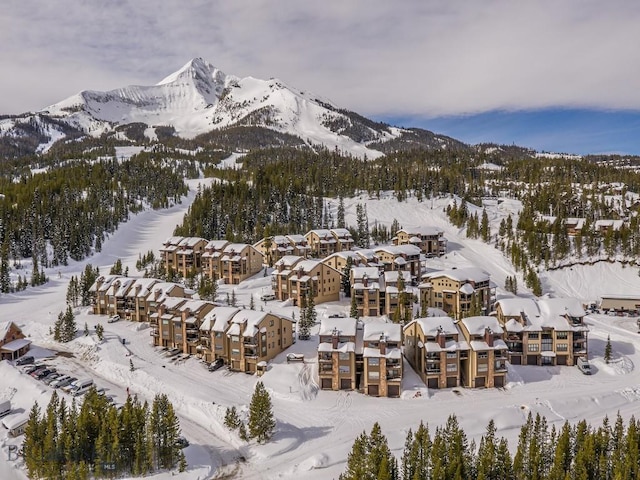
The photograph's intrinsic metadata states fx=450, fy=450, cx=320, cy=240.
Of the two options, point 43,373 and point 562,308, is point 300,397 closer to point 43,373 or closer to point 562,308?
point 43,373

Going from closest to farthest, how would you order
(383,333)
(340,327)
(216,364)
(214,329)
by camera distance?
(383,333)
(340,327)
(216,364)
(214,329)

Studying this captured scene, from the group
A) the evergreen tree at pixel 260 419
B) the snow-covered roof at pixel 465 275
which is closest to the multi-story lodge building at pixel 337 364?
the evergreen tree at pixel 260 419

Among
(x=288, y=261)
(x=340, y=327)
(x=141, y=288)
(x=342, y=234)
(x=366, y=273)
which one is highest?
(x=342, y=234)

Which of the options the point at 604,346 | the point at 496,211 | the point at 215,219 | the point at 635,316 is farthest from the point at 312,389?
the point at 496,211

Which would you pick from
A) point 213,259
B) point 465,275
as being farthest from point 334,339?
point 213,259

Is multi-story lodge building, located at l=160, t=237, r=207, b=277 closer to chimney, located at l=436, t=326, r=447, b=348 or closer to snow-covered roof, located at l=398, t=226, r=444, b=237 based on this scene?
snow-covered roof, located at l=398, t=226, r=444, b=237

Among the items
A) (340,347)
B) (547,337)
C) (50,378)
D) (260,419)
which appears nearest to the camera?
(260,419)

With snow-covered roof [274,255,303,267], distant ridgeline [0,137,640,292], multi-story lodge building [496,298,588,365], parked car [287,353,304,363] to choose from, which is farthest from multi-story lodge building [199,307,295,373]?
distant ridgeline [0,137,640,292]
